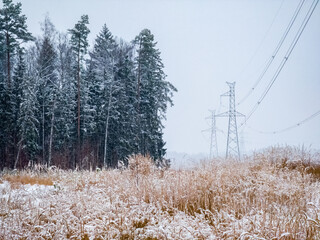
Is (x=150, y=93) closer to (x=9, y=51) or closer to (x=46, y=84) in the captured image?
(x=46, y=84)

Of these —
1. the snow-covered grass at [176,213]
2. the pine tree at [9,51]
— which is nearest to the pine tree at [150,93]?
the pine tree at [9,51]

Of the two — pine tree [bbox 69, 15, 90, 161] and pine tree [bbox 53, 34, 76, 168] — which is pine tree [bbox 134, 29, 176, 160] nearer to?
pine tree [bbox 69, 15, 90, 161]

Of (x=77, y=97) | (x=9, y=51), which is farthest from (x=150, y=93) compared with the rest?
(x=9, y=51)

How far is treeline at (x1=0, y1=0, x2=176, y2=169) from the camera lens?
1842 cm

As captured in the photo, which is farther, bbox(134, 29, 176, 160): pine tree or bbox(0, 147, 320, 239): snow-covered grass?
bbox(134, 29, 176, 160): pine tree

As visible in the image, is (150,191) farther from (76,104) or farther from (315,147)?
(76,104)

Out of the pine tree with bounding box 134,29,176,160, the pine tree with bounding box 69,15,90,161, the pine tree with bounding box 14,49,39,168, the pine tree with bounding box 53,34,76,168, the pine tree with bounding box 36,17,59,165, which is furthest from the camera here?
the pine tree with bounding box 134,29,176,160

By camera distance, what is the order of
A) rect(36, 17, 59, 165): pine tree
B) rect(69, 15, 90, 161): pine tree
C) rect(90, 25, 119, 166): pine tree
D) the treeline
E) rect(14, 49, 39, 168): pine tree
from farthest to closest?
rect(90, 25, 119, 166): pine tree < rect(69, 15, 90, 161): pine tree < rect(36, 17, 59, 165): pine tree < the treeline < rect(14, 49, 39, 168): pine tree

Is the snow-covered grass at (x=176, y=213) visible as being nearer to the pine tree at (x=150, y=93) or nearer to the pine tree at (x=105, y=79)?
the pine tree at (x=105, y=79)

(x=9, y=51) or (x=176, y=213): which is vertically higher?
(x=9, y=51)

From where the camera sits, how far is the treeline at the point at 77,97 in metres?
18.4

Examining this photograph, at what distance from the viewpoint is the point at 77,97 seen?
68.4ft

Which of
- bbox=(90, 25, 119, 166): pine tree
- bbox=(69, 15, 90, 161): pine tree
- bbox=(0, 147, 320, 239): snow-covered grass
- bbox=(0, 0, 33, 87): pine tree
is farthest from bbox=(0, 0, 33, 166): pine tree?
bbox=(0, 147, 320, 239): snow-covered grass

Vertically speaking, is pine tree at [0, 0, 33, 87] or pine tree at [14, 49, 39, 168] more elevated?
pine tree at [0, 0, 33, 87]
